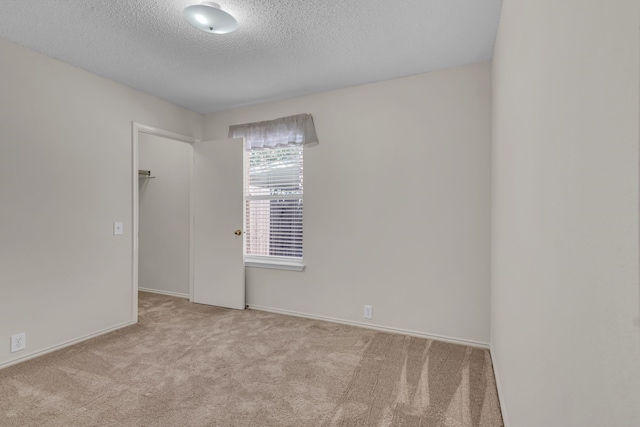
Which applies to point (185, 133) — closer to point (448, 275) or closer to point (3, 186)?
point (3, 186)

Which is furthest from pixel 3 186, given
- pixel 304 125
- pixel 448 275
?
pixel 448 275

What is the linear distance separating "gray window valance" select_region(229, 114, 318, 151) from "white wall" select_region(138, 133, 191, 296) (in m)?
0.94

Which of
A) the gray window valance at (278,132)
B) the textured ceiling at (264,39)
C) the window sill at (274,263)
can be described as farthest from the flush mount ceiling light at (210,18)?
the window sill at (274,263)

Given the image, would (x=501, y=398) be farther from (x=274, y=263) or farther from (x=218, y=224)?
(x=218, y=224)

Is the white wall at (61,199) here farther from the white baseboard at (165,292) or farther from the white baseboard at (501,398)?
the white baseboard at (501,398)

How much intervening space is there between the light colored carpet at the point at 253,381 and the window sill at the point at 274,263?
674 millimetres

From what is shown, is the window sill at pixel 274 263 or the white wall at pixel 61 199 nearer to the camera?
the white wall at pixel 61 199

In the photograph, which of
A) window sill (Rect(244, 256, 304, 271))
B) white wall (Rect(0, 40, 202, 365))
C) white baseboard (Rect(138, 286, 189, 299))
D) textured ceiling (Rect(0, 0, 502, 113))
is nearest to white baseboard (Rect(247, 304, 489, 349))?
window sill (Rect(244, 256, 304, 271))

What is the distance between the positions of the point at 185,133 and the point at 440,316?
11.7 feet

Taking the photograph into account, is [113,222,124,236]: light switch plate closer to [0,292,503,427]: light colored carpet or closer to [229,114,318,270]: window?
[0,292,503,427]: light colored carpet

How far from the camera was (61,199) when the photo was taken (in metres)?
2.64

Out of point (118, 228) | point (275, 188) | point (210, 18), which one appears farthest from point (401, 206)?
point (118, 228)

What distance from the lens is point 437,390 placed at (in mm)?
2035

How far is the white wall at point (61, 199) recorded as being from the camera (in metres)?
2.35
